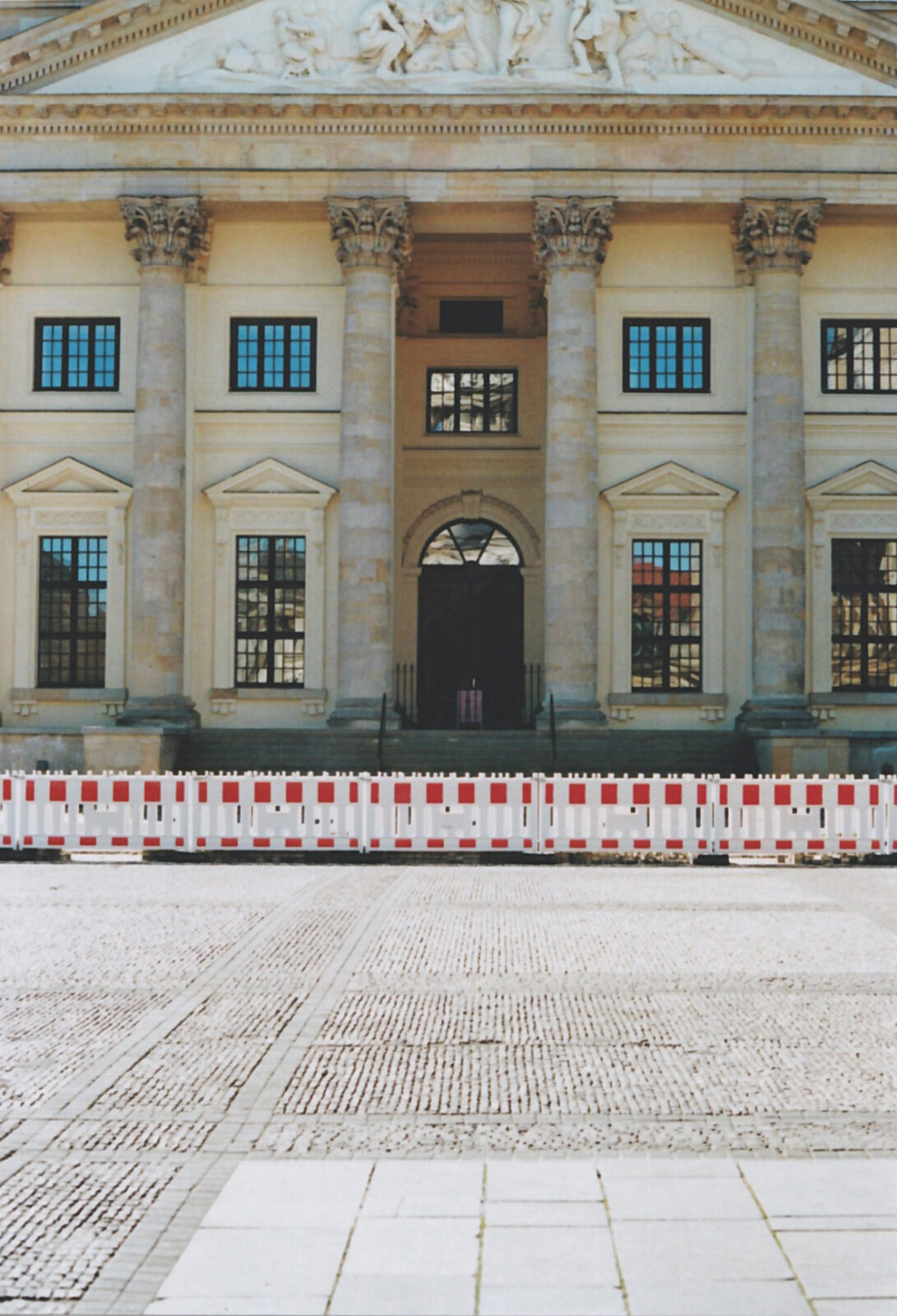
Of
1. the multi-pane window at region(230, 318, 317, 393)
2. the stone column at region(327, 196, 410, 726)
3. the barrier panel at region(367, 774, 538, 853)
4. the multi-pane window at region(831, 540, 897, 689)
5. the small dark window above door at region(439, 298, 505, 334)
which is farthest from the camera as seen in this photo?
the small dark window above door at region(439, 298, 505, 334)

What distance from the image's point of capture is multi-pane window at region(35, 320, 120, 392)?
35500mm

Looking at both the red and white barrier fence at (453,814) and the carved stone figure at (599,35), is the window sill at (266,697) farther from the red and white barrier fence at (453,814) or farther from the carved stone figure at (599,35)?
the carved stone figure at (599,35)

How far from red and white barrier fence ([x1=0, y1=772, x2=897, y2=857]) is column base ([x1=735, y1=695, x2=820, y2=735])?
36.2ft

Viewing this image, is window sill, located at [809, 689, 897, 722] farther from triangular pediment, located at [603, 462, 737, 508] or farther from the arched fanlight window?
the arched fanlight window

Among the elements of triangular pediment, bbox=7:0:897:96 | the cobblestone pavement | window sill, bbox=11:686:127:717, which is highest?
triangular pediment, bbox=7:0:897:96

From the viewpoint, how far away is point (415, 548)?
130ft

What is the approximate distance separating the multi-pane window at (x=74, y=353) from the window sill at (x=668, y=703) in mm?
12353

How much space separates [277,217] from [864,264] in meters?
12.0

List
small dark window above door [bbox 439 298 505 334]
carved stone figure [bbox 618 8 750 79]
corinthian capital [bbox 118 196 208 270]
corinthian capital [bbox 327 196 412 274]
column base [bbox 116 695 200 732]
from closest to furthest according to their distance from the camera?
1. column base [bbox 116 695 200 732]
2. corinthian capital [bbox 327 196 412 274]
3. corinthian capital [bbox 118 196 208 270]
4. carved stone figure [bbox 618 8 750 79]
5. small dark window above door [bbox 439 298 505 334]

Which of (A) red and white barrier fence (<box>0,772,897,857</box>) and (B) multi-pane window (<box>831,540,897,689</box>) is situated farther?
(B) multi-pane window (<box>831,540,897,689</box>)

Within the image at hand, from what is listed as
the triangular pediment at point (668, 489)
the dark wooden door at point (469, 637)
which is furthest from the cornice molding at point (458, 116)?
the dark wooden door at point (469, 637)

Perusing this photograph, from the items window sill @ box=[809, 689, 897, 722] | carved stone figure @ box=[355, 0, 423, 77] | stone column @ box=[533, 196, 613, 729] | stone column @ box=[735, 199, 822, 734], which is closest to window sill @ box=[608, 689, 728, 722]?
stone column @ box=[735, 199, 822, 734]

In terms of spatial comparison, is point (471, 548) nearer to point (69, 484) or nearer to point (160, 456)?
point (160, 456)

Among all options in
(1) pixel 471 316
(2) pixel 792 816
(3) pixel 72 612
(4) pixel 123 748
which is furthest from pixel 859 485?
(3) pixel 72 612
